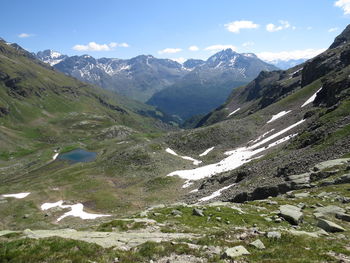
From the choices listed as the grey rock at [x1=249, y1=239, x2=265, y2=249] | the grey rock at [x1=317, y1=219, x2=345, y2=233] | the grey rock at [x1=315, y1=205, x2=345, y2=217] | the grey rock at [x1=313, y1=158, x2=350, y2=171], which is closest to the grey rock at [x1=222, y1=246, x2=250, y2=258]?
the grey rock at [x1=249, y1=239, x2=265, y2=249]

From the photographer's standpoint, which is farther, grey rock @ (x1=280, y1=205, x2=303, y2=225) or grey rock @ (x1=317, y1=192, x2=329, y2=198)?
grey rock @ (x1=317, y1=192, x2=329, y2=198)

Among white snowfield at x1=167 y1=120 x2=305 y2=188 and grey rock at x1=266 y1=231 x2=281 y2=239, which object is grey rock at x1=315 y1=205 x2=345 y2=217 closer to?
grey rock at x1=266 y1=231 x2=281 y2=239

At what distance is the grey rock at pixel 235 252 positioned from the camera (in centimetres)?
1542

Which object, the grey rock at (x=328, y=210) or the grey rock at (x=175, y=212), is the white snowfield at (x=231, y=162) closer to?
the grey rock at (x=175, y=212)

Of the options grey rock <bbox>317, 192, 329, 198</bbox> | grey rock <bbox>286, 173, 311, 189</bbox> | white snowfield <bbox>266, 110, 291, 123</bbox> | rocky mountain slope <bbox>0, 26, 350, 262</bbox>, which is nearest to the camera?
rocky mountain slope <bbox>0, 26, 350, 262</bbox>

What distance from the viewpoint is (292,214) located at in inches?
990

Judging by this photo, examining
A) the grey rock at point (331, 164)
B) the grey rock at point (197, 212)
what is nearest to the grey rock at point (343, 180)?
the grey rock at point (331, 164)

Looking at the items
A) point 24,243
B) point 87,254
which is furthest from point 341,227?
point 24,243

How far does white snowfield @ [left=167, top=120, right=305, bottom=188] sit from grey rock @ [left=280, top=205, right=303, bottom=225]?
59.7 metres

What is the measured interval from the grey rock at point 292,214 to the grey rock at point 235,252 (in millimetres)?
10069

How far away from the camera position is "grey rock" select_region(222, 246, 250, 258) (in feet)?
50.6

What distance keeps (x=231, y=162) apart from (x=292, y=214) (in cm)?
7140

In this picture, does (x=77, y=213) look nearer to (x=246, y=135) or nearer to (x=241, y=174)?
(x=241, y=174)

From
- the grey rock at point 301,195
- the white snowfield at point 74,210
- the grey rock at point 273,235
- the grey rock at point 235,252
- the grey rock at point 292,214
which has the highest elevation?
the grey rock at point 235,252
